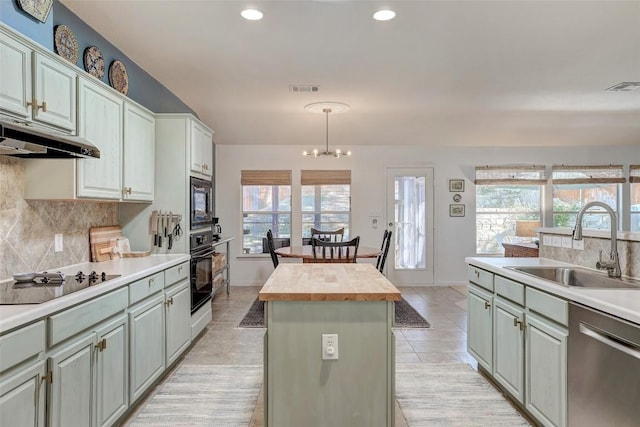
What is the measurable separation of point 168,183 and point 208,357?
1613 millimetres

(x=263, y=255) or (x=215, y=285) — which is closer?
(x=215, y=285)

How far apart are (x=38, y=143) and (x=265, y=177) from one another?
15.0 ft

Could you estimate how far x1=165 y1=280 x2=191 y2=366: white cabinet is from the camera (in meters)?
2.83

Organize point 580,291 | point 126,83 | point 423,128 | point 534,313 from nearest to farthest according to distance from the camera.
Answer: point 580,291 → point 534,313 → point 126,83 → point 423,128

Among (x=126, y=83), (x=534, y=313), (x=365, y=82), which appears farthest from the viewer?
(x=365, y=82)

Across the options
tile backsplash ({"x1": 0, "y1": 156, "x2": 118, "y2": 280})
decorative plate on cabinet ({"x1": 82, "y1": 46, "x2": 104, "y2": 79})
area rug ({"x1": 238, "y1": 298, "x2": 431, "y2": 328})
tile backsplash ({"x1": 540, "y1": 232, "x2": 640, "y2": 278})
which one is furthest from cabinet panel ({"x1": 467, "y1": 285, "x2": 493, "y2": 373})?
decorative plate on cabinet ({"x1": 82, "y1": 46, "x2": 104, "y2": 79})

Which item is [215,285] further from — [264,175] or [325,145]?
[325,145]

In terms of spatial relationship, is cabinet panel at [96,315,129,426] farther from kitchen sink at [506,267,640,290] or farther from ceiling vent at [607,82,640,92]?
ceiling vent at [607,82,640,92]

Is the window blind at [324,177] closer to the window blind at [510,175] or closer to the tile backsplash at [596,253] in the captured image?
the window blind at [510,175]

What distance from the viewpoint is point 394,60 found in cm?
329

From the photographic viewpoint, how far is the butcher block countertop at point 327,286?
1715 millimetres

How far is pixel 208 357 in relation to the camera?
325cm

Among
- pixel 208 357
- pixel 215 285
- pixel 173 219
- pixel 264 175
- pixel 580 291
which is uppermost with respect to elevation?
pixel 264 175

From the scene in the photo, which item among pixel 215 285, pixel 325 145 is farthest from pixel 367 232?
pixel 215 285
